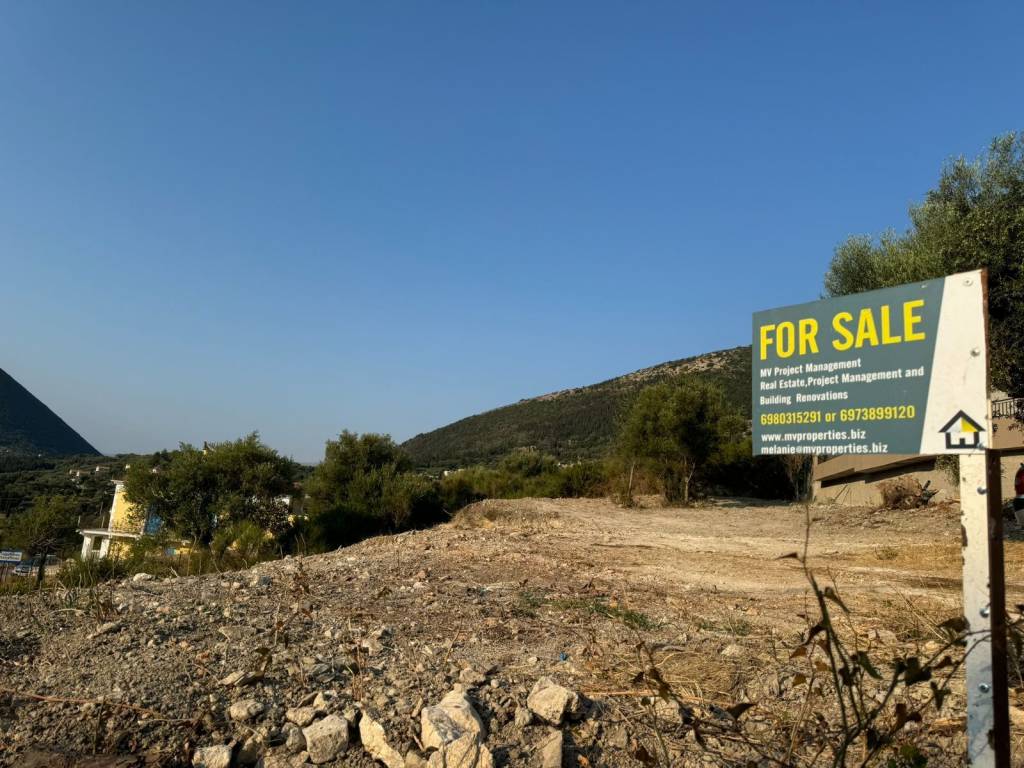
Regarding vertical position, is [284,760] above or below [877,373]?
below

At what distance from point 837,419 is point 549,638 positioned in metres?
2.62

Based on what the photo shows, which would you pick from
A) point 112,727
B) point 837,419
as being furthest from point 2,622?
point 837,419

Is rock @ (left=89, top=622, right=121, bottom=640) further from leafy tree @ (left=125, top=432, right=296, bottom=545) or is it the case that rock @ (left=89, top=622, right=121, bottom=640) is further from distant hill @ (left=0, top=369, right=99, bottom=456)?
distant hill @ (left=0, top=369, right=99, bottom=456)

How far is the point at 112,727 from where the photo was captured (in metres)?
2.96

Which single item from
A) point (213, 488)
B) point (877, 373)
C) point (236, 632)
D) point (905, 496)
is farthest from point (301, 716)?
point (213, 488)

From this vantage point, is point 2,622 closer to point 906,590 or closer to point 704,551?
point 906,590

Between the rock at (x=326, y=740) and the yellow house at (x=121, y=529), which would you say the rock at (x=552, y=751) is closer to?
the rock at (x=326, y=740)

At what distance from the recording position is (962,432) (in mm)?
2635

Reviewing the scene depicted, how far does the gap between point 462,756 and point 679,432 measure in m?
18.8

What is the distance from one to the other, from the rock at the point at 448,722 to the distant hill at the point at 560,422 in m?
46.7

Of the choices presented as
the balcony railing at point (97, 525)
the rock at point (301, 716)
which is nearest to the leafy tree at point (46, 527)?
the balcony railing at point (97, 525)

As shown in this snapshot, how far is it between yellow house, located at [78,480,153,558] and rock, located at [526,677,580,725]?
25.1 ft

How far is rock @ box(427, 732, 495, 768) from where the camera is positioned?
8.91 feet

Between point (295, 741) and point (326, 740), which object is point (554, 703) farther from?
point (295, 741)
